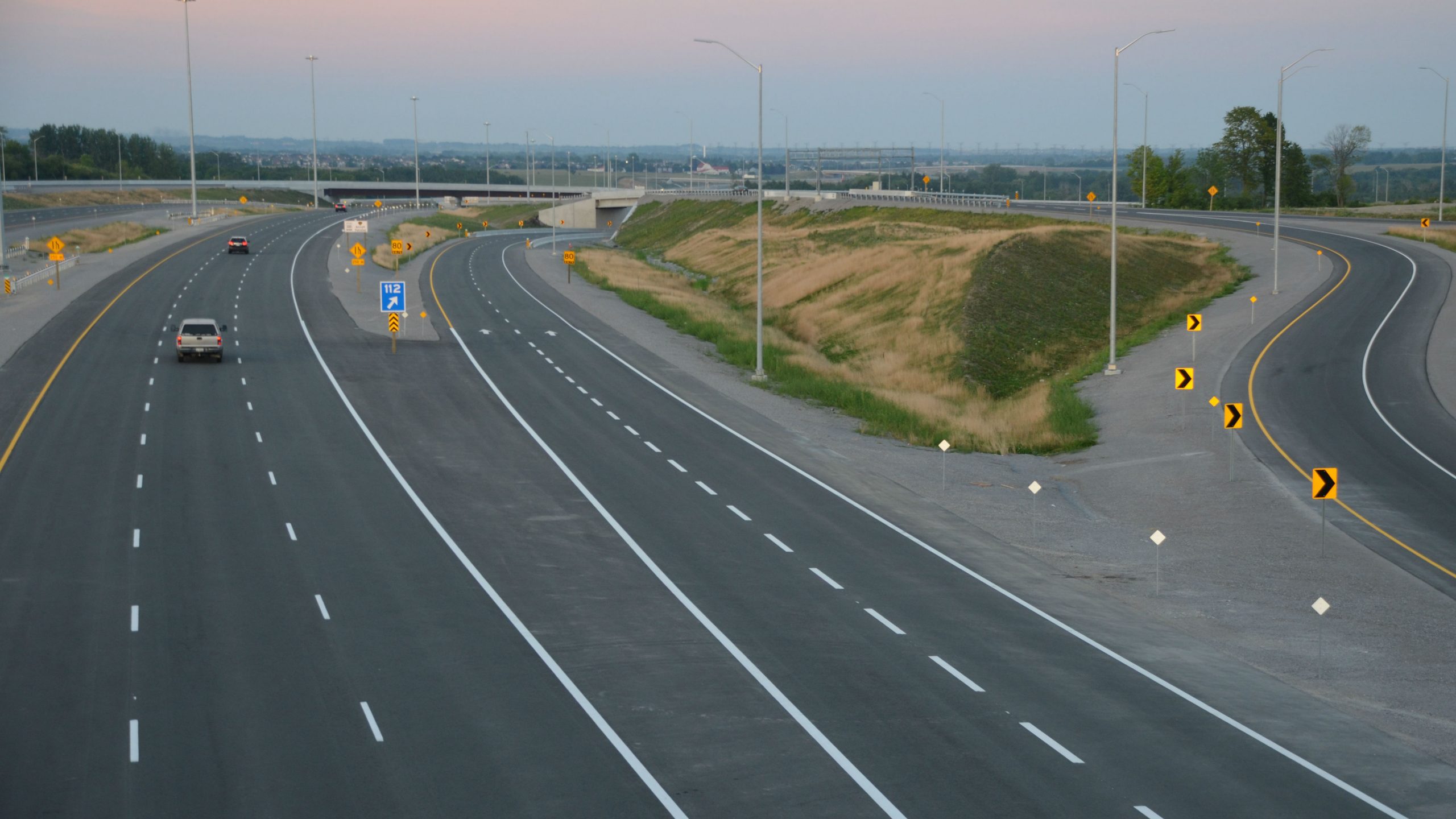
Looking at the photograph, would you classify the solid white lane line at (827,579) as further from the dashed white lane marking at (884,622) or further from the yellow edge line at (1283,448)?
the yellow edge line at (1283,448)

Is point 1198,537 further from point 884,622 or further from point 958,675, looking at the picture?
point 958,675

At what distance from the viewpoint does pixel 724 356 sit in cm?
4703

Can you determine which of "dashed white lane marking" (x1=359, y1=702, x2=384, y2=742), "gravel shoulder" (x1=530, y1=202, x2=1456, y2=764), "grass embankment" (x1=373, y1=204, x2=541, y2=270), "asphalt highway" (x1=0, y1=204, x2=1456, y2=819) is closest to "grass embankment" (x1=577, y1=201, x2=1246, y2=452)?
"gravel shoulder" (x1=530, y1=202, x2=1456, y2=764)

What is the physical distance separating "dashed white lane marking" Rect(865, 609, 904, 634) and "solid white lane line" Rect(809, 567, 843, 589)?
1.35 metres

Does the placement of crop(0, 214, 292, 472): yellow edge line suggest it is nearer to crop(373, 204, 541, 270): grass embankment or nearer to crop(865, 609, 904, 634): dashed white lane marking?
crop(373, 204, 541, 270): grass embankment

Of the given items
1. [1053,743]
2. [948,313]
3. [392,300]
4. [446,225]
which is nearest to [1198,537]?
[1053,743]

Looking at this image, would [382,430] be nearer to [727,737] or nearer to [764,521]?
[764,521]

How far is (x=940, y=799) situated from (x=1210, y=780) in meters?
3.08

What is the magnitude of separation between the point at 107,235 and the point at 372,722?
84614 mm

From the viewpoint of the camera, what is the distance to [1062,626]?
63.4 feet

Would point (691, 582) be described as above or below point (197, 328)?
below

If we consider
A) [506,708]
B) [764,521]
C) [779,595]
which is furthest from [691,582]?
[506,708]

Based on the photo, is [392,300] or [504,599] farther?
[392,300]

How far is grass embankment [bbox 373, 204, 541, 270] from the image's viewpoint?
8431 centimetres
